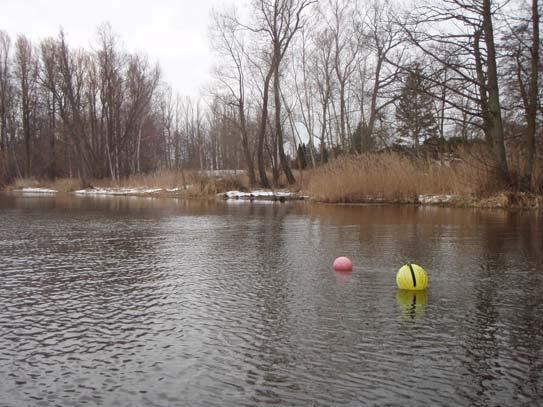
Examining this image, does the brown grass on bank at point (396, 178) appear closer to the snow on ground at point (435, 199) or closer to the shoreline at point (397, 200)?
the shoreline at point (397, 200)

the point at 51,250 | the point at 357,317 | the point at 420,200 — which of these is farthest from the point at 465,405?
the point at 420,200

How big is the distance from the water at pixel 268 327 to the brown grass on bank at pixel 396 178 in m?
10.3

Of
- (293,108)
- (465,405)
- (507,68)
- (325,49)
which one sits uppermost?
(325,49)

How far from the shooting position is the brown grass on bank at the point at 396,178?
1762 cm

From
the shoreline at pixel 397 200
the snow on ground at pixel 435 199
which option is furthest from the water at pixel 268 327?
the snow on ground at pixel 435 199

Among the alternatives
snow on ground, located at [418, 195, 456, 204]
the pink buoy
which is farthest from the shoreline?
the pink buoy

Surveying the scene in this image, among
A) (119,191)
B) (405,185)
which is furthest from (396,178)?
(119,191)

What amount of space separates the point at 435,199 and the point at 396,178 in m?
1.81

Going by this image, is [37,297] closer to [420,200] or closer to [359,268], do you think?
[359,268]

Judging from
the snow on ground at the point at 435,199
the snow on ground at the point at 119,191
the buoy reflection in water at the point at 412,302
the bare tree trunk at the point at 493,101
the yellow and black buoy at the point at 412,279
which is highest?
the bare tree trunk at the point at 493,101

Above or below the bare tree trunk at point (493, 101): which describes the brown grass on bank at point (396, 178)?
below

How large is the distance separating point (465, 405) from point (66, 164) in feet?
199

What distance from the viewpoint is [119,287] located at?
5035 mm

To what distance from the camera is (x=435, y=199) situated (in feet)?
58.7
